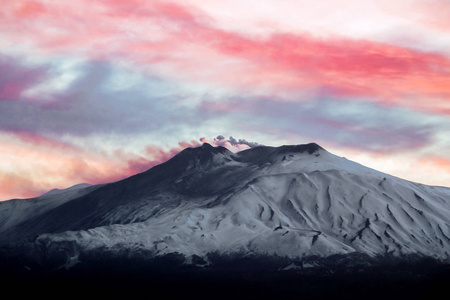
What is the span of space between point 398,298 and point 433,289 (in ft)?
48.6

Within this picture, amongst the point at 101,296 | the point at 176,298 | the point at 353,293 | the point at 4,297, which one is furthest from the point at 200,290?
the point at 4,297

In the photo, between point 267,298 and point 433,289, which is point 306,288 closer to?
point 267,298

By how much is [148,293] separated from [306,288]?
42589mm

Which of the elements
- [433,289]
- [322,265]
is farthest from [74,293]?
[433,289]

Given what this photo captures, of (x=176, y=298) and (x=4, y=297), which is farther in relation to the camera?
(x=4, y=297)

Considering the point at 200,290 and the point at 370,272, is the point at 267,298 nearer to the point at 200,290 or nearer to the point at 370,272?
the point at 200,290

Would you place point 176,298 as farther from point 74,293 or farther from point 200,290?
point 74,293

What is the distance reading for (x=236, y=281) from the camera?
198m

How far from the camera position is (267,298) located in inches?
7224

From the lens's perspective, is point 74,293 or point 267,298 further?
point 74,293

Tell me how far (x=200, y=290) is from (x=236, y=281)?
11.2 m

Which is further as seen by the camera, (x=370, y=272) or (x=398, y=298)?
(x=370, y=272)

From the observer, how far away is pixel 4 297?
199250 mm

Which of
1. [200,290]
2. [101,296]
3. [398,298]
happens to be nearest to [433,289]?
[398,298]
